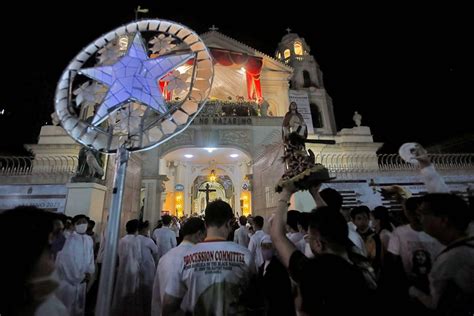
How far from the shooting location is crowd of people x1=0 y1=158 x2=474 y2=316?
126 cm

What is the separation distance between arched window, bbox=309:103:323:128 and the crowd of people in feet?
64.5

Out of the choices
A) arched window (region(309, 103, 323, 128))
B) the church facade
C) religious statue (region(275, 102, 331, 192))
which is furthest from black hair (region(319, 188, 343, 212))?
arched window (region(309, 103, 323, 128))

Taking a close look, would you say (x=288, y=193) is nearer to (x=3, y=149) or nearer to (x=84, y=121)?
(x=84, y=121)

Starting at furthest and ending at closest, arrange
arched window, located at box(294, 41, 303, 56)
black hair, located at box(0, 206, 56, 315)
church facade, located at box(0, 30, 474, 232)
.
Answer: arched window, located at box(294, 41, 303, 56) < church facade, located at box(0, 30, 474, 232) < black hair, located at box(0, 206, 56, 315)

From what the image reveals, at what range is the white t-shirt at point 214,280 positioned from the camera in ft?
6.90

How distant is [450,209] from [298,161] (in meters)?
1.88

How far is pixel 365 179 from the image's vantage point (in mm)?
12609

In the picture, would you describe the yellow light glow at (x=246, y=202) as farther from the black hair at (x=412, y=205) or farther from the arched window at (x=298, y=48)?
the arched window at (x=298, y=48)

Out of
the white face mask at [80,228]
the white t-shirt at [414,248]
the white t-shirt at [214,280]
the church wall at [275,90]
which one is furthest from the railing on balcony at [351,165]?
the white t-shirt at [214,280]

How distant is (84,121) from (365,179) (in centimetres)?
1295

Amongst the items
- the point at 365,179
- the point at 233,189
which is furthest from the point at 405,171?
the point at 233,189

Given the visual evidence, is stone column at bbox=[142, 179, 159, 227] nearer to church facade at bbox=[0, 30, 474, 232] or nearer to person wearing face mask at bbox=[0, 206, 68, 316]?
church facade at bbox=[0, 30, 474, 232]

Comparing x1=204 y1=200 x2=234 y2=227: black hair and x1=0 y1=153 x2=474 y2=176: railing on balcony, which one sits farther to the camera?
x1=0 y1=153 x2=474 y2=176: railing on balcony

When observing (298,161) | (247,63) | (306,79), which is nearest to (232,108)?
(247,63)
